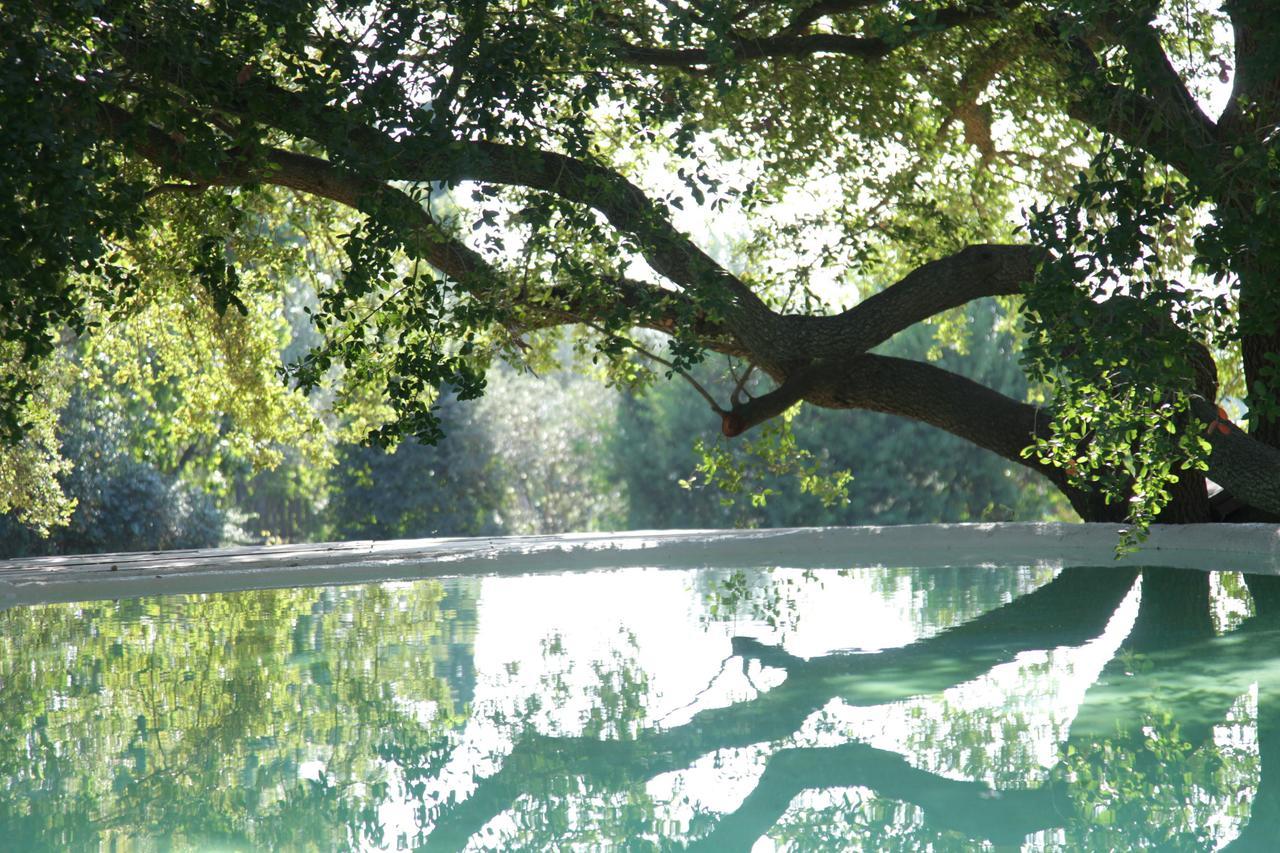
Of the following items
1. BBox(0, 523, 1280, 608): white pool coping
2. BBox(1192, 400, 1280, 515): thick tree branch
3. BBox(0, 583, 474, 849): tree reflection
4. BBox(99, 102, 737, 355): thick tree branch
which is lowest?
BBox(0, 583, 474, 849): tree reflection

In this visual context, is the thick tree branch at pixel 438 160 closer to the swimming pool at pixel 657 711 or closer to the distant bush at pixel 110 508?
the swimming pool at pixel 657 711

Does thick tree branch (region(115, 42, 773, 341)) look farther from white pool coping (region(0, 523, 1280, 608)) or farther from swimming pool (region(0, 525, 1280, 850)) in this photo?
white pool coping (region(0, 523, 1280, 608))

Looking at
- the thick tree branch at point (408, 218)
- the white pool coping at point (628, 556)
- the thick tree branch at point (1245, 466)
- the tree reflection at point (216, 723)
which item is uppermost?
the thick tree branch at point (408, 218)

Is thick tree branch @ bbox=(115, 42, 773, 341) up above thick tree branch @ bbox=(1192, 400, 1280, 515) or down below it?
above

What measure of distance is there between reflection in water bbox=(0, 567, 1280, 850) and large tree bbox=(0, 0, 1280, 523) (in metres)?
1.01

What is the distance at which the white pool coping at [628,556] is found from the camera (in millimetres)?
8977

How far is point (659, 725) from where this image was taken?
466cm

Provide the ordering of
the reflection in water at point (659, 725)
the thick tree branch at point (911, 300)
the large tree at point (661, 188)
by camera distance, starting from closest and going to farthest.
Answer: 1. the reflection in water at point (659, 725)
2. the large tree at point (661, 188)
3. the thick tree branch at point (911, 300)

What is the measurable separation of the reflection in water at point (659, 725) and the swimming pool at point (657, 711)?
0.05 feet

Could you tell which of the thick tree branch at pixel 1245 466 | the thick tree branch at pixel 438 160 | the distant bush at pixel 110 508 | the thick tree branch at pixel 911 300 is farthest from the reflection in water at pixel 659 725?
the distant bush at pixel 110 508

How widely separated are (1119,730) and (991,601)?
3308mm

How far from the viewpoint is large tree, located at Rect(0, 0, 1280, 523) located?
16.4 ft

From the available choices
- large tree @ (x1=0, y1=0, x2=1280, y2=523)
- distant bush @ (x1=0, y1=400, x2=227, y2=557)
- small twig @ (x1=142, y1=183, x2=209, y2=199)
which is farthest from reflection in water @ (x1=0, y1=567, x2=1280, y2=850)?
distant bush @ (x1=0, y1=400, x2=227, y2=557)

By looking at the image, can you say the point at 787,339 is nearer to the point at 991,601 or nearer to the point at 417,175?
the point at 991,601
